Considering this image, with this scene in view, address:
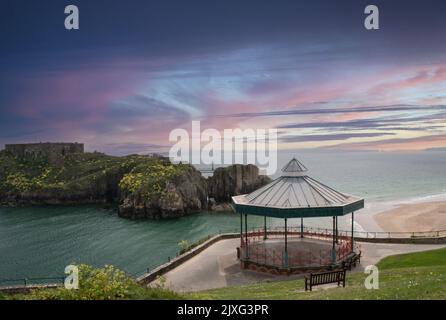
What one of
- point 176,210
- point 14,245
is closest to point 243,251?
point 14,245

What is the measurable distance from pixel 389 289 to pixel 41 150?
133 meters

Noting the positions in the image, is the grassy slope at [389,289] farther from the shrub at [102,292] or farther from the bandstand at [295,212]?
the bandstand at [295,212]

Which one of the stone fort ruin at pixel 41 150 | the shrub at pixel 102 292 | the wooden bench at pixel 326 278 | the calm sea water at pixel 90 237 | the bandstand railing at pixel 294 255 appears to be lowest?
the calm sea water at pixel 90 237

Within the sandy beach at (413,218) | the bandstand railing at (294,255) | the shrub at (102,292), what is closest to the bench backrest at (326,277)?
the bandstand railing at (294,255)

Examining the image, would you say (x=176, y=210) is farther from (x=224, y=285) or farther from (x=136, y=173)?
(x=224, y=285)

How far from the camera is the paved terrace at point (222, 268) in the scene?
24.9 metres

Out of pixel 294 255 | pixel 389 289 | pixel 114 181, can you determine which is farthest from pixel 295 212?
pixel 114 181

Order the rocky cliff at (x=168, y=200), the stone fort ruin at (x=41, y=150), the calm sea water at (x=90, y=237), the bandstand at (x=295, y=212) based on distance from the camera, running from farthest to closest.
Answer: the stone fort ruin at (x=41, y=150) → the rocky cliff at (x=168, y=200) → the calm sea water at (x=90, y=237) → the bandstand at (x=295, y=212)

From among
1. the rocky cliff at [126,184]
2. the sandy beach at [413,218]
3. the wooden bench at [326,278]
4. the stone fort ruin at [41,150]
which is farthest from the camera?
the stone fort ruin at [41,150]

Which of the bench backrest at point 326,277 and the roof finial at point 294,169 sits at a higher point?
the roof finial at point 294,169

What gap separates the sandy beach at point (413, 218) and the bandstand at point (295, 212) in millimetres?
32238

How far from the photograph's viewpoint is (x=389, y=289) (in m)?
14.2

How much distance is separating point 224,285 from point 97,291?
14167mm
